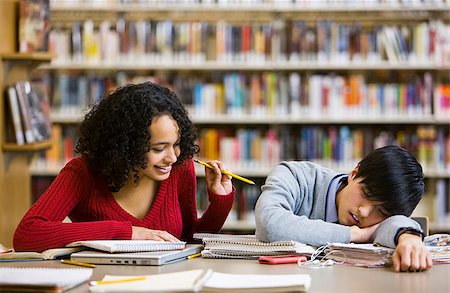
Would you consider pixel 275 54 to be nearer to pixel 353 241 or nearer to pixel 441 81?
pixel 441 81

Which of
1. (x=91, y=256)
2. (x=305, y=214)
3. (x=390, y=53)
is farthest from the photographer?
(x=390, y=53)

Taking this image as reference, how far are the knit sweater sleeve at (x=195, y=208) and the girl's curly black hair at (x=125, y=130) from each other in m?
0.12

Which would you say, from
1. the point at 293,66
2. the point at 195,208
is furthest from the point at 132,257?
the point at 293,66

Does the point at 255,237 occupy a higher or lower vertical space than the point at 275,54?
lower

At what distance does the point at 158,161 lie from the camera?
226 centimetres

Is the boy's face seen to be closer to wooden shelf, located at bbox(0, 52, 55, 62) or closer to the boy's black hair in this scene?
the boy's black hair

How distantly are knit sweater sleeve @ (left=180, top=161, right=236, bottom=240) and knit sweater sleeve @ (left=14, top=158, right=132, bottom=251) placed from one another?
0.99 ft

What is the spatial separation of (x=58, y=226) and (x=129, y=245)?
0.24 m

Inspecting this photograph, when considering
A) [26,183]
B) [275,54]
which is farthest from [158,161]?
[275,54]

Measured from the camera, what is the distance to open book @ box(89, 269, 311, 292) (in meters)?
1.58

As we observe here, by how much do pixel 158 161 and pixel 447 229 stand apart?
3.10 m

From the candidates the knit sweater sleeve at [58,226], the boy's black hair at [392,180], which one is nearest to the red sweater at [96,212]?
the knit sweater sleeve at [58,226]

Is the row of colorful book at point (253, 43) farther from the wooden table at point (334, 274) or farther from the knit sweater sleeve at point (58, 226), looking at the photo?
the wooden table at point (334, 274)

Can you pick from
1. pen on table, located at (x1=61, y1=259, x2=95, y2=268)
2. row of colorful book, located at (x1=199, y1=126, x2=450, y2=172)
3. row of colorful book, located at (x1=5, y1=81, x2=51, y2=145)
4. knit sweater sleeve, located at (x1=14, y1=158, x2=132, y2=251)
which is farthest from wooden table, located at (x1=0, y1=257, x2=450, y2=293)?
row of colorful book, located at (x1=199, y1=126, x2=450, y2=172)
